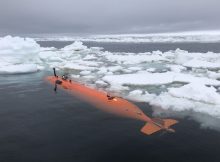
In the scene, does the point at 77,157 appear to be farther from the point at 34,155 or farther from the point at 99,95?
the point at 99,95

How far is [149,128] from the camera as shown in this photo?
997 centimetres

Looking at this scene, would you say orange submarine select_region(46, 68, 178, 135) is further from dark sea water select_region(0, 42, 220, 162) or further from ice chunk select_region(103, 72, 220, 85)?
ice chunk select_region(103, 72, 220, 85)

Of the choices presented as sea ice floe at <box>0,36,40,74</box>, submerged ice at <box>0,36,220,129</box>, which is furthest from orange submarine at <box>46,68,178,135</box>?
sea ice floe at <box>0,36,40,74</box>

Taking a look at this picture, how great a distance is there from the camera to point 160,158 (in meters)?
7.98

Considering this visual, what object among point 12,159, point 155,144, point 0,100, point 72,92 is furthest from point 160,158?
point 0,100

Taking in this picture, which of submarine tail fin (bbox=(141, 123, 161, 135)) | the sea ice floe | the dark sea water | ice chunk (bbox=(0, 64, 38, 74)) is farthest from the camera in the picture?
the sea ice floe

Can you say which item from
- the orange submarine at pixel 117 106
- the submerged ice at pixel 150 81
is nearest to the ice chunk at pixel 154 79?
the submerged ice at pixel 150 81

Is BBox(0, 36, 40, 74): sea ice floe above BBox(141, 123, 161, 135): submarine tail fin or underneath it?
above

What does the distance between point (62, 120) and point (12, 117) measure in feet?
7.42

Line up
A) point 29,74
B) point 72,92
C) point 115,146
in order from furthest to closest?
point 29,74, point 72,92, point 115,146

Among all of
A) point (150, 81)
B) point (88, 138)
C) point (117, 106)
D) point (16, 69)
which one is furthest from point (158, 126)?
point (16, 69)

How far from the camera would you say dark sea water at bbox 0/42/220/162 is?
320 inches

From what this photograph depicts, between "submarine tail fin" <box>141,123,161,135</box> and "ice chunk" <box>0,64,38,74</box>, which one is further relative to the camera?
"ice chunk" <box>0,64,38,74</box>

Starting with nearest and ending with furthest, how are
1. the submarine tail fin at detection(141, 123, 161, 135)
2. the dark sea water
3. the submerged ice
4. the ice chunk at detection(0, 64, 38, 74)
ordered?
the dark sea water
the submarine tail fin at detection(141, 123, 161, 135)
the submerged ice
the ice chunk at detection(0, 64, 38, 74)
